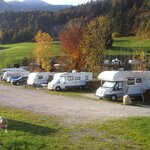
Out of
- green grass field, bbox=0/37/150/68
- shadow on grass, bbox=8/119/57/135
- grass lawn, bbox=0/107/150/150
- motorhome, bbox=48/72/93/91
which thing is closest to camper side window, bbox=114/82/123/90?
motorhome, bbox=48/72/93/91

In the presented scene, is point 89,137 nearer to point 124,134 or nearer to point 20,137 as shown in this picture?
point 124,134

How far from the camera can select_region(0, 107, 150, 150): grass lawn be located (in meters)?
14.2

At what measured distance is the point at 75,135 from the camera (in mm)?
16297

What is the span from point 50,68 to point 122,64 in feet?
50.8

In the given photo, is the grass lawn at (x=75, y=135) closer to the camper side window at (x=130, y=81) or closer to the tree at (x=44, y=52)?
the camper side window at (x=130, y=81)

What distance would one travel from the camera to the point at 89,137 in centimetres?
1587

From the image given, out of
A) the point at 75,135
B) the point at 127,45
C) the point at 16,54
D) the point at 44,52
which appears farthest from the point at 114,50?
the point at 75,135

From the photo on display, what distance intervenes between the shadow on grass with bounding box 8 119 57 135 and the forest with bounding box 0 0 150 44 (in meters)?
78.1

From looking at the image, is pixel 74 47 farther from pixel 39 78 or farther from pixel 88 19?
pixel 88 19

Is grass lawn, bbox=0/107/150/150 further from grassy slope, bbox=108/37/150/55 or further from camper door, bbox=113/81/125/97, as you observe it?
grassy slope, bbox=108/37/150/55

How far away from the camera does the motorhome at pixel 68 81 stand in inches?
1785

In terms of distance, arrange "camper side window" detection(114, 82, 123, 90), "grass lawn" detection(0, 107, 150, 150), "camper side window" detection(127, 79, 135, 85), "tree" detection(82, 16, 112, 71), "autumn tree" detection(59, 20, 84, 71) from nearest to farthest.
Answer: "grass lawn" detection(0, 107, 150, 150)
"camper side window" detection(114, 82, 123, 90)
"camper side window" detection(127, 79, 135, 85)
"tree" detection(82, 16, 112, 71)
"autumn tree" detection(59, 20, 84, 71)

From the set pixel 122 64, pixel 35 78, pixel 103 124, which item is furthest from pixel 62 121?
pixel 122 64

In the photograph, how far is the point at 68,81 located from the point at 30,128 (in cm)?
2798
